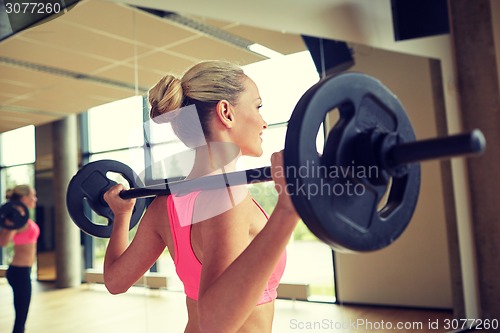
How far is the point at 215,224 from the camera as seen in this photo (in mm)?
713

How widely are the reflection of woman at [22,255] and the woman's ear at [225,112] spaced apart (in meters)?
1.07

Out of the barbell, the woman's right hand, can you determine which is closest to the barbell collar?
the barbell

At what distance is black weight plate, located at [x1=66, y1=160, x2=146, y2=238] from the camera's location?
116 centimetres

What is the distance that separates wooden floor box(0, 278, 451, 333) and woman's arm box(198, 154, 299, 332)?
110 cm

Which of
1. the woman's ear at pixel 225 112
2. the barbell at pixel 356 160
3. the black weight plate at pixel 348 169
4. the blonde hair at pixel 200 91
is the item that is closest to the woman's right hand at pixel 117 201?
the blonde hair at pixel 200 91

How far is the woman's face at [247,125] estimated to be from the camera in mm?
851

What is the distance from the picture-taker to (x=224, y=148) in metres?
0.87

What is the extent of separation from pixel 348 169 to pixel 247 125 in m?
0.28

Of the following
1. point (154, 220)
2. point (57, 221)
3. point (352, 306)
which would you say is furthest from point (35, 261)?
point (352, 306)

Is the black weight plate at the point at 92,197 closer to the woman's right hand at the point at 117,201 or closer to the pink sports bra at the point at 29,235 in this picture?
the woman's right hand at the point at 117,201

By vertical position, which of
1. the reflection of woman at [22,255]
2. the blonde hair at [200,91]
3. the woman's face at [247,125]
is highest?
the blonde hair at [200,91]

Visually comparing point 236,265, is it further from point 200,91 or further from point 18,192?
point 18,192

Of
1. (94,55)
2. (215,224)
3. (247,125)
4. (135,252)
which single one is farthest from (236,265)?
(94,55)

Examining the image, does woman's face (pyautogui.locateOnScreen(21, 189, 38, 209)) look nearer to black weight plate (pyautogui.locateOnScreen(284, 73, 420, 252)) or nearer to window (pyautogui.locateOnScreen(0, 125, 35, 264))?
window (pyautogui.locateOnScreen(0, 125, 35, 264))
